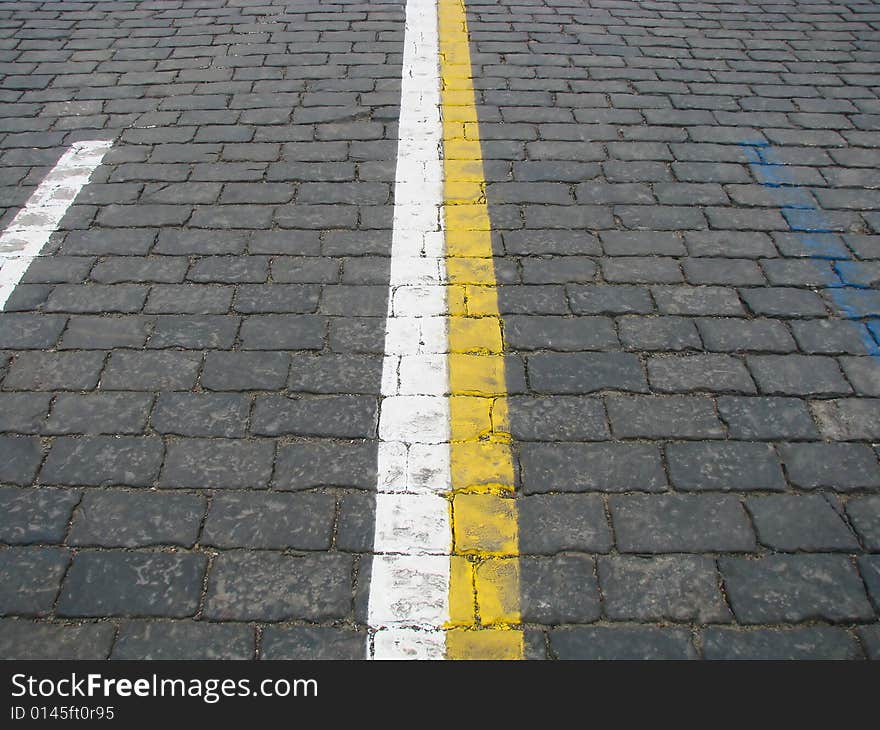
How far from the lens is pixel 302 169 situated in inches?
176

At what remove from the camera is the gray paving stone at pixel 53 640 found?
2.26 m

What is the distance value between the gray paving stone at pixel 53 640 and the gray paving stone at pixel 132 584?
0.06 metres

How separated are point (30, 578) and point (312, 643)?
42.2 inches

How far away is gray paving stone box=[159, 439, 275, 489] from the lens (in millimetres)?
2740

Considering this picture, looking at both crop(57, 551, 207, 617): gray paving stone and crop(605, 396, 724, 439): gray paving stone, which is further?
crop(605, 396, 724, 439): gray paving stone

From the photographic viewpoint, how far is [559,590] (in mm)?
2424

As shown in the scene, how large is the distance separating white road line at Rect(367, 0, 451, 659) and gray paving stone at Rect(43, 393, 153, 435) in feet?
3.52

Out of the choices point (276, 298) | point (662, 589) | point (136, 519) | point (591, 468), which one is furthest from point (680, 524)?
point (276, 298)

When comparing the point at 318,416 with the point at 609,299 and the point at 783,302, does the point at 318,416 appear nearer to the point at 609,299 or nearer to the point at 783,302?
the point at 609,299

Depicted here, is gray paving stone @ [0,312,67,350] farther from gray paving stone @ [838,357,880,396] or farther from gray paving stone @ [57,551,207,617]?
gray paving stone @ [838,357,880,396]

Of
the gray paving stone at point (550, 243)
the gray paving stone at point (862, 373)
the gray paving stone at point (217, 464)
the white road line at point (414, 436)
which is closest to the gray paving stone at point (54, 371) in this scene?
the gray paving stone at point (217, 464)

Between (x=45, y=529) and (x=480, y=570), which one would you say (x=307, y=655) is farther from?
(x=45, y=529)

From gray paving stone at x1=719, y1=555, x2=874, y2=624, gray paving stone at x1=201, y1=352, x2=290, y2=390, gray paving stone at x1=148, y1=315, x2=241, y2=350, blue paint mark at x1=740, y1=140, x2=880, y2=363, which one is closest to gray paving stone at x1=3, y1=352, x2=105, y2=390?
gray paving stone at x1=148, y1=315, x2=241, y2=350
